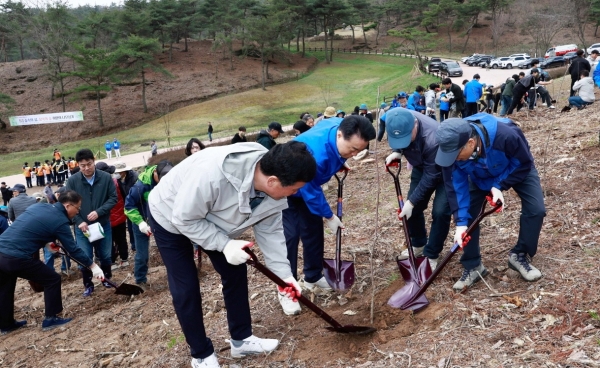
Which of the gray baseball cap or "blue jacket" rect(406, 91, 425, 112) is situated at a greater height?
the gray baseball cap

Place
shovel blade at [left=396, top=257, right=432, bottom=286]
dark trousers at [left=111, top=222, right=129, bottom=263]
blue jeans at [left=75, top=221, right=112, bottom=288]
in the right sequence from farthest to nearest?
dark trousers at [left=111, top=222, right=129, bottom=263], blue jeans at [left=75, top=221, right=112, bottom=288], shovel blade at [left=396, top=257, right=432, bottom=286]

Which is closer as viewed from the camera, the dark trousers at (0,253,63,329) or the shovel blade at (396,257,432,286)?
the shovel blade at (396,257,432,286)

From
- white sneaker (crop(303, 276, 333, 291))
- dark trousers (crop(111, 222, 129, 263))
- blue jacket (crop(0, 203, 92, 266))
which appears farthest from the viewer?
dark trousers (crop(111, 222, 129, 263))

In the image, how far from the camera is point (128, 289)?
5391 millimetres

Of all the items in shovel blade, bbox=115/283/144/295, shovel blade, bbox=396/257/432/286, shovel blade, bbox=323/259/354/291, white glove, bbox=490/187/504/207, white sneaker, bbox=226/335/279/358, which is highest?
white glove, bbox=490/187/504/207

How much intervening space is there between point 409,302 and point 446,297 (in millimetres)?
306

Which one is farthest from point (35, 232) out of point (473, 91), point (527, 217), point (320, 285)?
point (473, 91)

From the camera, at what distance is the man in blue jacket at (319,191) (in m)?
3.70

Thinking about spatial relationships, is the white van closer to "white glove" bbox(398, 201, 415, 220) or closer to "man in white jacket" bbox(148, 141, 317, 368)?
"white glove" bbox(398, 201, 415, 220)

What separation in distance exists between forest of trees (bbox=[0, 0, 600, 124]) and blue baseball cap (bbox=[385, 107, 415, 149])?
34.7 meters

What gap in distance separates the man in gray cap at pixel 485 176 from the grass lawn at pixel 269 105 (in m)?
25.9

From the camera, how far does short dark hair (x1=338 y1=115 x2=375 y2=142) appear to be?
3.65 meters

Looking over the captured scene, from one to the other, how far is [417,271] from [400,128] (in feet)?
4.18

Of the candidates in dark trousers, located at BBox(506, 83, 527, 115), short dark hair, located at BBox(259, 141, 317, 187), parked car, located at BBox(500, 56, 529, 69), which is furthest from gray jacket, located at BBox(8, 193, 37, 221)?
parked car, located at BBox(500, 56, 529, 69)
